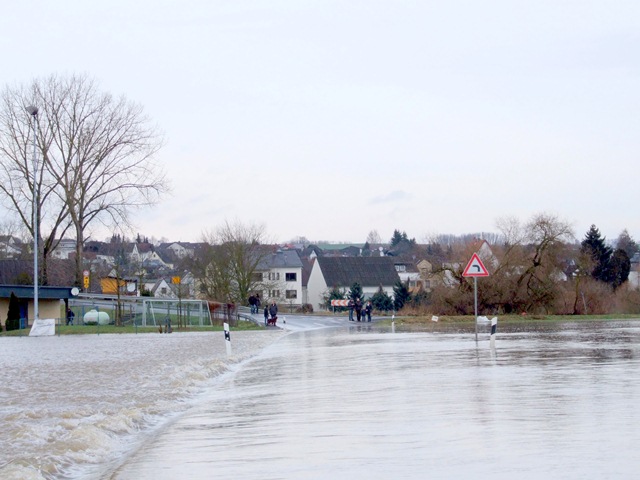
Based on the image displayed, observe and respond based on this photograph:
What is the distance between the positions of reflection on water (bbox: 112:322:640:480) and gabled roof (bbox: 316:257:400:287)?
107104mm

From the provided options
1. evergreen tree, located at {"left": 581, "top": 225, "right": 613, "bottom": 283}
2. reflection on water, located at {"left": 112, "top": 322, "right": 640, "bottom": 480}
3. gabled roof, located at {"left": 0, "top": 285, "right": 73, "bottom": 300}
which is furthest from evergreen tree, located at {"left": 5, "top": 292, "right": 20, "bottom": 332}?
evergreen tree, located at {"left": 581, "top": 225, "right": 613, "bottom": 283}

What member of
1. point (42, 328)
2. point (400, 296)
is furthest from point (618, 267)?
point (42, 328)

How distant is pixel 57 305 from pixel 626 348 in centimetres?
5445

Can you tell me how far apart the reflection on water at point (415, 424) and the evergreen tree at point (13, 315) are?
43.6 meters

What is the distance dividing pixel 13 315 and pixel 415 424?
55432 millimetres

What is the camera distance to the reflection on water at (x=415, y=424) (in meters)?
8.15

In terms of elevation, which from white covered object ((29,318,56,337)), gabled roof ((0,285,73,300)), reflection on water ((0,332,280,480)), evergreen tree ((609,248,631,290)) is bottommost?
reflection on water ((0,332,280,480))

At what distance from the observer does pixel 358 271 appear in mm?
129375

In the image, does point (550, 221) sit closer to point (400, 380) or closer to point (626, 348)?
point (626, 348)

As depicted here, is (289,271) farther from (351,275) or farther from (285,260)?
(351,275)

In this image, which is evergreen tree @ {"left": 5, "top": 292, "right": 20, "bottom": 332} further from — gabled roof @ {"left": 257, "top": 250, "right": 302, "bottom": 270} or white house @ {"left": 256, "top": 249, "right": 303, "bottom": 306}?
gabled roof @ {"left": 257, "top": 250, "right": 302, "bottom": 270}

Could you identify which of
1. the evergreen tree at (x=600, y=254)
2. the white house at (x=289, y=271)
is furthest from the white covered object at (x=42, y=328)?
the white house at (x=289, y=271)

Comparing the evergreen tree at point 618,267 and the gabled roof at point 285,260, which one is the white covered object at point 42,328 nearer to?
the evergreen tree at point 618,267

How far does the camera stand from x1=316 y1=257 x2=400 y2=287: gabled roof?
127 m
